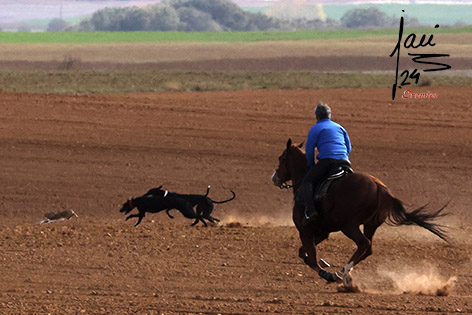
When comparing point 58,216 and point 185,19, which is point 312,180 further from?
point 185,19

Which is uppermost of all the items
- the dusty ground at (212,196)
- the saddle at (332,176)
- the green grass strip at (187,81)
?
the saddle at (332,176)

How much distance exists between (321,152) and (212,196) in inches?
354

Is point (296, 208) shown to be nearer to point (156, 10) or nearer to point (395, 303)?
point (395, 303)

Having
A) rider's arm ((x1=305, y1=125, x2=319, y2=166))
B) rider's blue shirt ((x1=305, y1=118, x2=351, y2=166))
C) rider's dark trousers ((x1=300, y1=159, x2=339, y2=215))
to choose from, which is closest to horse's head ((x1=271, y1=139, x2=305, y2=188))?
rider's arm ((x1=305, y1=125, x2=319, y2=166))

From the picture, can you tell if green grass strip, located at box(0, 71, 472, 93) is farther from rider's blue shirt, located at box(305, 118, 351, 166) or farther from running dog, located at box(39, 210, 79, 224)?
rider's blue shirt, located at box(305, 118, 351, 166)

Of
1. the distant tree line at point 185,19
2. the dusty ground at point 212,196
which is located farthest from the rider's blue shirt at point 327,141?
the distant tree line at point 185,19

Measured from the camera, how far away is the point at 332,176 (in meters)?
10.5

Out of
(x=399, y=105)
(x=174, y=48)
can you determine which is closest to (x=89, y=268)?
(x=399, y=105)

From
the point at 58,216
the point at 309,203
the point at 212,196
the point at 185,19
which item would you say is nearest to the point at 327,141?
the point at 309,203

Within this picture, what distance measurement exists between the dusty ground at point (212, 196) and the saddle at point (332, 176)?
1.35m

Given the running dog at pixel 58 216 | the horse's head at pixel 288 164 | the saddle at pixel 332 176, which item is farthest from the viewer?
the running dog at pixel 58 216

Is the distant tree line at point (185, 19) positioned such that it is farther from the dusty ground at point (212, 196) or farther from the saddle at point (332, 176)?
the saddle at point (332, 176)

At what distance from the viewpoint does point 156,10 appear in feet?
587

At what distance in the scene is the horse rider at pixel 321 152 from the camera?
34.8 feet
